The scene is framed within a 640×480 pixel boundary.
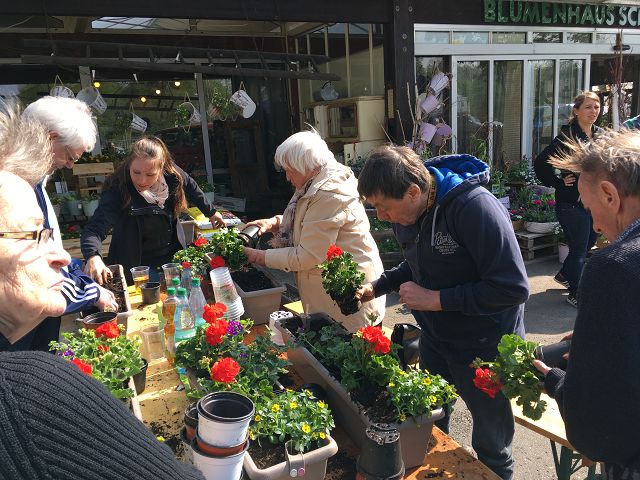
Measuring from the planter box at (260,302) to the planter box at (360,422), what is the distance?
770 mm

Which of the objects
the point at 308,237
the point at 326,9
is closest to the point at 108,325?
the point at 308,237

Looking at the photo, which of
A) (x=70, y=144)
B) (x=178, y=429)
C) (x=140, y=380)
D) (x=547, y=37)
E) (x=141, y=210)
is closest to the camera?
(x=178, y=429)

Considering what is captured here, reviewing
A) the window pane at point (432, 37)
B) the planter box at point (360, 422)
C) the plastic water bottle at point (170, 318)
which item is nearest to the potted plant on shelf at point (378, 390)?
the planter box at point (360, 422)

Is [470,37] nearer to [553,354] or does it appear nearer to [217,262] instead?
[217,262]

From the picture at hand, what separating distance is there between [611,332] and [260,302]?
172cm

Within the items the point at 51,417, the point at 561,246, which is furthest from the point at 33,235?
the point at 561,246

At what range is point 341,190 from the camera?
2617 millimetres

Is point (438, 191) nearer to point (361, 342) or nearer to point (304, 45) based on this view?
point (361, 342)

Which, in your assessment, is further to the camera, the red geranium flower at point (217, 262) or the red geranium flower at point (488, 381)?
the red geranium flower at point (217, 262)

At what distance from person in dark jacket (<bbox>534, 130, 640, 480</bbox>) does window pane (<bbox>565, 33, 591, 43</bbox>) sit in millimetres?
8178

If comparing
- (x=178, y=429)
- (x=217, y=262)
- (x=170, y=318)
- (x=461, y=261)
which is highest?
(x=461, y=261)

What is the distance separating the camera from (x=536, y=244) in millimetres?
6879

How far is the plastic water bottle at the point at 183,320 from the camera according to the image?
6.97ft

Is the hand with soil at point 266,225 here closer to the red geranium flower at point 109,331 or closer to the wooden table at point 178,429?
the wooden table at point 178,429
